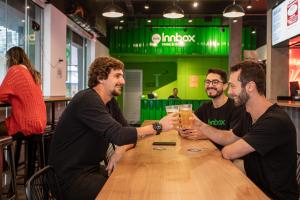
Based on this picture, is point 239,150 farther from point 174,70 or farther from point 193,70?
point 174,70

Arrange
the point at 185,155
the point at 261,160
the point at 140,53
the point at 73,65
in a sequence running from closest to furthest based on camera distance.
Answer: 1. the point at 261,160
2. the point at 185,155
3. the point at 73,65
4. the point at 140,53

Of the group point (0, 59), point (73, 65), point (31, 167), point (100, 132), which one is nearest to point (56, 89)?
point (0, 59)

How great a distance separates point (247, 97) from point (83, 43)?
8.92m

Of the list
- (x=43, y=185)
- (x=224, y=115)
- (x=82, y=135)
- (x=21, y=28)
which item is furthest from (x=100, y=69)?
(x=21, y=28)

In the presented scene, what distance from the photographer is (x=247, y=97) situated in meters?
2.21

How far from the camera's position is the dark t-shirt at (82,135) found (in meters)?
2.14

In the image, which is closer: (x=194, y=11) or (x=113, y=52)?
(x=194, y=11)

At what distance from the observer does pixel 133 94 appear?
14117mm

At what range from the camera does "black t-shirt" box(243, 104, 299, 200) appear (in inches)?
76.7

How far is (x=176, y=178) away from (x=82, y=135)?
0.80 metres

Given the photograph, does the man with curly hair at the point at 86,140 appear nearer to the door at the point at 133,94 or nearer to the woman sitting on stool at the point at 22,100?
the woman sitting on stool at the point at 22,100

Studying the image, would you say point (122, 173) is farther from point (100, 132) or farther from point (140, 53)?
point (140, 53)

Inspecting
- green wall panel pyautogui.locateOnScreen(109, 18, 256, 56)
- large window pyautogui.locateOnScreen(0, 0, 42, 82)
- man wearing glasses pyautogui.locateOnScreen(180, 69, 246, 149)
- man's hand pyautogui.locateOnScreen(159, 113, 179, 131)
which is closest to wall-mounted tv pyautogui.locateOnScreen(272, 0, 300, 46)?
man wearing glasses pyautogui.locateOnScreen(180, 69, 246, 149)

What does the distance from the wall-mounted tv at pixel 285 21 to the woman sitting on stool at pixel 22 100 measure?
4167 mm
